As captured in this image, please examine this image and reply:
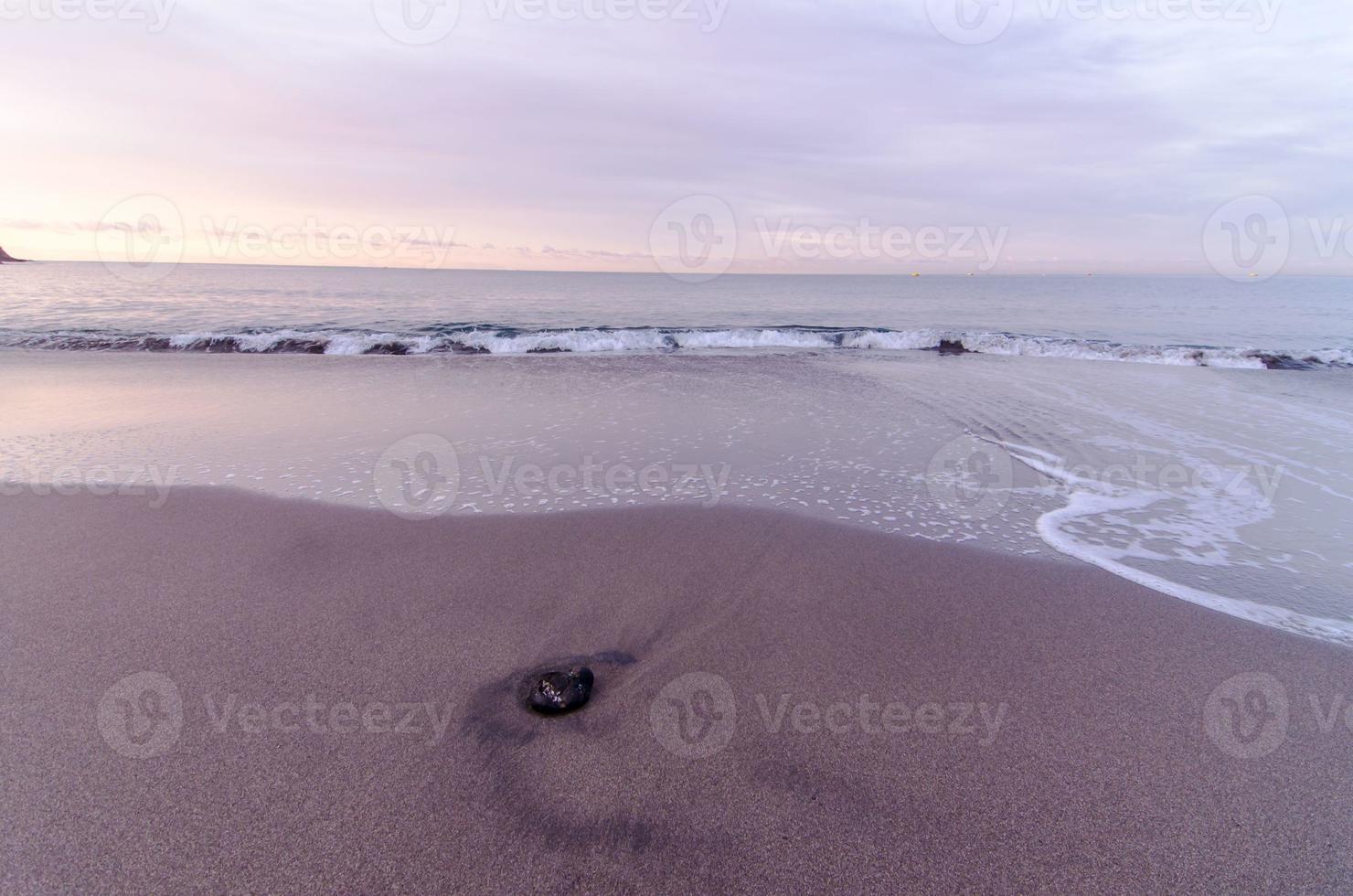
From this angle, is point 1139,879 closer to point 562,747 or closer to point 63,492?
point 562,747

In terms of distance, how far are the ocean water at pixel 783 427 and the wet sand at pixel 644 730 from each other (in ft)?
4.33

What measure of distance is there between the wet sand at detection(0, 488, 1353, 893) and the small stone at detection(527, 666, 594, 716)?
0.09 meters

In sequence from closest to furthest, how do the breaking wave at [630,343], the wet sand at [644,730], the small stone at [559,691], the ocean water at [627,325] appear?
1. the wet sand at [644,730]
2. the small stone at [559,691]
3. the breaking wave at [630,343]
4. the ocean water at [627,325]

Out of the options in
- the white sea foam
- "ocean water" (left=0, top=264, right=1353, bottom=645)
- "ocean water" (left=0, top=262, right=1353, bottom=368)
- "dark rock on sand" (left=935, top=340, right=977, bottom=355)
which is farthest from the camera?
"dark rock on sand" (left=935, top=340, right=977, bottom=355)

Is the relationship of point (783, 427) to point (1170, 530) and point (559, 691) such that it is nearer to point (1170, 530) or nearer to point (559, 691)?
point (1170, 530)

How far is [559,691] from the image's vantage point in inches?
140

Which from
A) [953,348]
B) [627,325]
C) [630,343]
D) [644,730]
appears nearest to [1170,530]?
[644,730]

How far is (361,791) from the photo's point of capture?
2980 mm

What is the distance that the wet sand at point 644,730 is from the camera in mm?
2676

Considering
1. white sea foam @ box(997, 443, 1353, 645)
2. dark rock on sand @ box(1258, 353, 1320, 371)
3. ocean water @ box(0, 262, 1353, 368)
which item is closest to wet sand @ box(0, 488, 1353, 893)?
white sea foam @ box(997, 443, 1353, 645)

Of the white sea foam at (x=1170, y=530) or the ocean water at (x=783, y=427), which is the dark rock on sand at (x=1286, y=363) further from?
the white sea foam at (x=1170, y=530)

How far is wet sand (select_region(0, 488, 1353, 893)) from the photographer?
2676 mm

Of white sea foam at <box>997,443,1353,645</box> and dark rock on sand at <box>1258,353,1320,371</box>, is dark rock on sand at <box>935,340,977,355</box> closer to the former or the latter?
dark rock on sand at <box>1258,353,1320,371</box>

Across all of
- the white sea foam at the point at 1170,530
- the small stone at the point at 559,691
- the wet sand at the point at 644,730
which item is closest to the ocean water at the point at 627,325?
the white sea foam at the point at 1170,530
